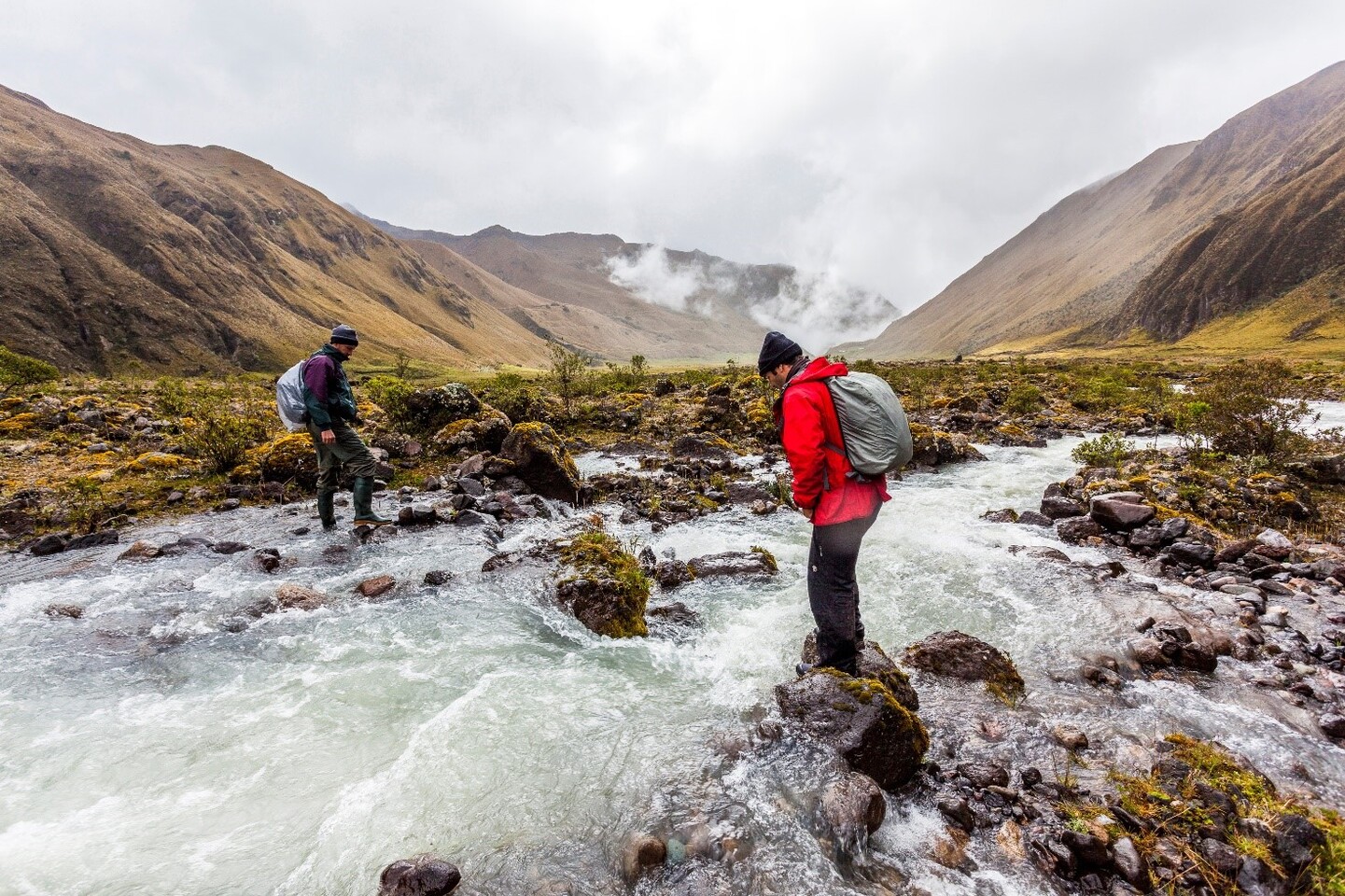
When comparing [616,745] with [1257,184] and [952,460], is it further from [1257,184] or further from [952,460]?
[1257,184]

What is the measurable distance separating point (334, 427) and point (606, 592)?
7.00 meters

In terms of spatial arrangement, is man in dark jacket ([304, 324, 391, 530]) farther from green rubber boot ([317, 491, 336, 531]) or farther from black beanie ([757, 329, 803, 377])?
black beanie ([757, 329, 803, 377])

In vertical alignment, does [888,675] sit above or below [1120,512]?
below

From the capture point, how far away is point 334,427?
456 inches

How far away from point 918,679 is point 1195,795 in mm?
2670

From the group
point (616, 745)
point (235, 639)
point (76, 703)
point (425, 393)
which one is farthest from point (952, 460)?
point (76, 703)

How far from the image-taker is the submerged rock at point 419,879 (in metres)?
4.45

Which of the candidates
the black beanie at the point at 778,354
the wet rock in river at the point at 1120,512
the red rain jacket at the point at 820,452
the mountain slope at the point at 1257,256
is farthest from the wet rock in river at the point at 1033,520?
the mountain slope at the point at 1257,256

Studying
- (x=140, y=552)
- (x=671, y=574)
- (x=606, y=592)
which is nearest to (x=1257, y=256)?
(x=671, y=574)

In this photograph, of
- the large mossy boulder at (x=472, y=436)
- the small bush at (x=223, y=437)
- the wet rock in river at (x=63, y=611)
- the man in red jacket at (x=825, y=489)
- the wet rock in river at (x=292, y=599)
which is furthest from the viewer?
the large mossy boulder at (x=472, y=436)

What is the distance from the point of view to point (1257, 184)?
192 metres

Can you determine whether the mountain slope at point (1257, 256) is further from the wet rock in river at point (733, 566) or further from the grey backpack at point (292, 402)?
the grey backpack at point (292, 402)

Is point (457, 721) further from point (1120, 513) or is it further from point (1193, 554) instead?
point (1120, 513)

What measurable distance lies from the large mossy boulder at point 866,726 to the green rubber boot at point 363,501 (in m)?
10.1
